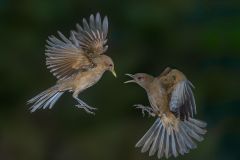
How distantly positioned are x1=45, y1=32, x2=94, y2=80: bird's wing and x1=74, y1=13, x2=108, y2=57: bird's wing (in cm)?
1

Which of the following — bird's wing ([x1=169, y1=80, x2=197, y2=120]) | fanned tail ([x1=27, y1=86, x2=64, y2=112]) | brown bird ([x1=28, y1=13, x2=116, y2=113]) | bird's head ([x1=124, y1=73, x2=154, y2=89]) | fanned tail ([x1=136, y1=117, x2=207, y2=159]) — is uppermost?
brown bird ([x1=28, y1=13, x2=116, y2=113])

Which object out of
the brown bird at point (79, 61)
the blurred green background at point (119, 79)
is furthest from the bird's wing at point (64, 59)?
the blurred green background at point (119, 79)

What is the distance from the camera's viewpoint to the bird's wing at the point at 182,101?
1342 millimetres

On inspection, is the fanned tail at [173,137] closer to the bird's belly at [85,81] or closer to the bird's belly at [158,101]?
the bird's belly at [158,101]

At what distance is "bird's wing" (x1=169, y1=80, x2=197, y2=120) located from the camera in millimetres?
1342

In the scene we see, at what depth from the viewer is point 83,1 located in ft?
16.5

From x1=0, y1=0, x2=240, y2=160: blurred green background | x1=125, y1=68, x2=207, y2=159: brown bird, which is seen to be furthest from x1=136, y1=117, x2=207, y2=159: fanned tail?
x1=0, y1=0, x2=240, y2=160: blurred green background

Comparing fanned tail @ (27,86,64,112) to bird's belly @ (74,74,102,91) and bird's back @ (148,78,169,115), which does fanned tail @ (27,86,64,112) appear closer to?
bird's belly @ (74,74,102,91)

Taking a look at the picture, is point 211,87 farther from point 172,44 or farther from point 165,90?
point 165,90

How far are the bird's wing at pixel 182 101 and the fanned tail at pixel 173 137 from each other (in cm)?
9

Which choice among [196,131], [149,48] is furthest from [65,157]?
[196,131]

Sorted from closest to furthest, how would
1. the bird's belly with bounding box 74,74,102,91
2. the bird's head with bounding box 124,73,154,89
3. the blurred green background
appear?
1. the bird's belly with bounding box 74,74,102,91
2. the bird's head with bounding box 124,73,154,89
3. the blurred green background

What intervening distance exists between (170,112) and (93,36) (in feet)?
0.58

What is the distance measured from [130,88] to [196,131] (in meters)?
3.38
